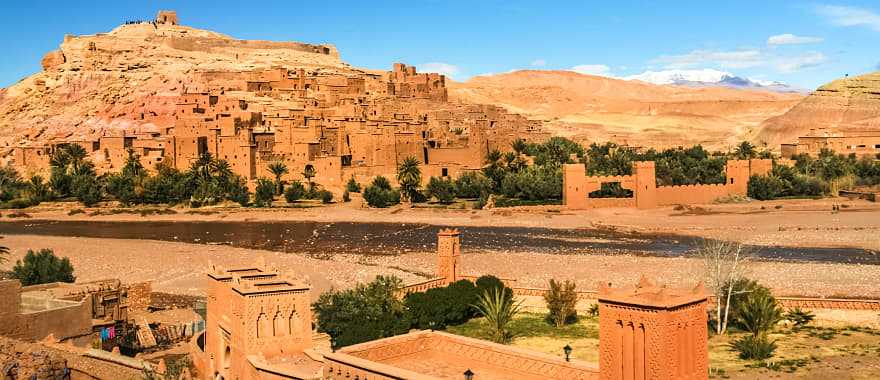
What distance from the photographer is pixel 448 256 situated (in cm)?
2320

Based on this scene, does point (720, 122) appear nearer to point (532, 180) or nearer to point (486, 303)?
point (532, 180)

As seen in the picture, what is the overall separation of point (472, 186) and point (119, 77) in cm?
3336

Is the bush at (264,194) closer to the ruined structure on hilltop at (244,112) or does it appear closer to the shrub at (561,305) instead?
the ruined structure on hilltop at (244,112)

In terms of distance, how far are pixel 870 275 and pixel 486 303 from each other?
1373cm

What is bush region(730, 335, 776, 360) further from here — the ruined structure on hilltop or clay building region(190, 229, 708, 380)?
the ruined structure on hilltop

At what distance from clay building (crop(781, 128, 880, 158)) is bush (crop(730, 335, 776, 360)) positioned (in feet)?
143

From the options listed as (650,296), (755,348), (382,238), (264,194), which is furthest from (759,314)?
(264,194)

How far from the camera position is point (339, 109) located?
54.9 meters

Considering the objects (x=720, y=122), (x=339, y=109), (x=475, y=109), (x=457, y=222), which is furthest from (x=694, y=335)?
(x=720, y=122)

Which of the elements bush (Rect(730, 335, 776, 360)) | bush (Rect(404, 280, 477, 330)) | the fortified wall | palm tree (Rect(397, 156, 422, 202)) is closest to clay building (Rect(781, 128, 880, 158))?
the fortified wall

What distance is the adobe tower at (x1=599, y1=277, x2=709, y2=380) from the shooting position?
968 centimetres

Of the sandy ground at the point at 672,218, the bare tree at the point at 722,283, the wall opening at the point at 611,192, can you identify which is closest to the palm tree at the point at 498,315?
the bare tree at the point at 722,283

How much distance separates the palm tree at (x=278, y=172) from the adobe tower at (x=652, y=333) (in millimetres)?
39955

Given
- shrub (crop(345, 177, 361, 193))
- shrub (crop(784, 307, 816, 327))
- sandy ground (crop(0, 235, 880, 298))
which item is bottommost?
sandy ground (crop(0, 235, 880, 298))
